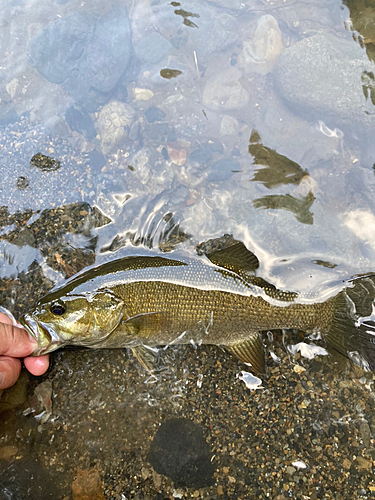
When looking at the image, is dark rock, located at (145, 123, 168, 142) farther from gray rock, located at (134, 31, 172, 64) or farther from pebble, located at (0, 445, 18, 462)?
pebble, located at (0, 445, 18, 462)

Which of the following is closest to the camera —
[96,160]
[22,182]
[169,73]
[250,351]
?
[250,351]

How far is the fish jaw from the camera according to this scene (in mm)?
3262

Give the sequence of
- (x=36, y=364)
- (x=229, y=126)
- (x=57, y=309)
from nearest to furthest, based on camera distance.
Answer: (x=57, y=309), (x=36, y=364), (x=229, y=126)

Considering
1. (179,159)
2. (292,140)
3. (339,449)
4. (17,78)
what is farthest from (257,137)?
(339,449)

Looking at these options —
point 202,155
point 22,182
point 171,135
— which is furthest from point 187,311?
point 22,182

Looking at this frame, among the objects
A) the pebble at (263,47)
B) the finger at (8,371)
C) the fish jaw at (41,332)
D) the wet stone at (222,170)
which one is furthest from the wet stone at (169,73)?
the finger at (8,371)

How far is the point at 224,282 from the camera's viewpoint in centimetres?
347

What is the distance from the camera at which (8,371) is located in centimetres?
338

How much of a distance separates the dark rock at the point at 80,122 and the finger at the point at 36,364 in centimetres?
265

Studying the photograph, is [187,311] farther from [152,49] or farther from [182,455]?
[152,49]

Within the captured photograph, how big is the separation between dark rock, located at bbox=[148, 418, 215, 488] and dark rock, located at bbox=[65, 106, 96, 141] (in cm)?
356

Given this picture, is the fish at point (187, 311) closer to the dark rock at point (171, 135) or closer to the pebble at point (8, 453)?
the pebble at point (8, 453)

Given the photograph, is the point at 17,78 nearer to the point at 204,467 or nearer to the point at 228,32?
the point at 228,32

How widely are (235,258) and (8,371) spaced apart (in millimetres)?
2681
